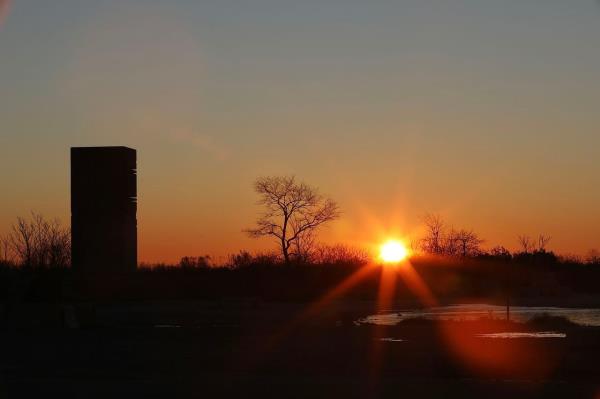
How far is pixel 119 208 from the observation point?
5103cm

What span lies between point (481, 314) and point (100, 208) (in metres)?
22.0

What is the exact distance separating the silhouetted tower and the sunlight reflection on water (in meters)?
17.3

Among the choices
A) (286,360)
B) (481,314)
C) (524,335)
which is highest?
(481,314)

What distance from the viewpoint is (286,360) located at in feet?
67.2

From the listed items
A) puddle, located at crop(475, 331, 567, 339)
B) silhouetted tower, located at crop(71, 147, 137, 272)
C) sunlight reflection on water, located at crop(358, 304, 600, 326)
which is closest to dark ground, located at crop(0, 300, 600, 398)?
puddle, located at crop(475, 331, 567, 339)

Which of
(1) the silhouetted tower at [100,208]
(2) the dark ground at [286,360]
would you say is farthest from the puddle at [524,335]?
(1) the silhouetted tower at [100,208]

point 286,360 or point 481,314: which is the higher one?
point 481,314

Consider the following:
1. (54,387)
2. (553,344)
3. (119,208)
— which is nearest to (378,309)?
(119,208)

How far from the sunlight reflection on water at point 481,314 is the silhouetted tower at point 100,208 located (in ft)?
56.6

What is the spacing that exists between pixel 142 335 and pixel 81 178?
2495cm

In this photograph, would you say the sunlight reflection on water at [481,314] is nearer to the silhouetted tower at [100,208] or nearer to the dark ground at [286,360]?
the dark ground at [286,360]

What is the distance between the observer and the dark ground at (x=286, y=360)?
51.0ft

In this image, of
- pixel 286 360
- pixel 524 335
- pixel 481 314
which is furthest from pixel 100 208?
pixel 286 360

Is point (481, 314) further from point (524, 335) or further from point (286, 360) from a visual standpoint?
point (286, 360)
